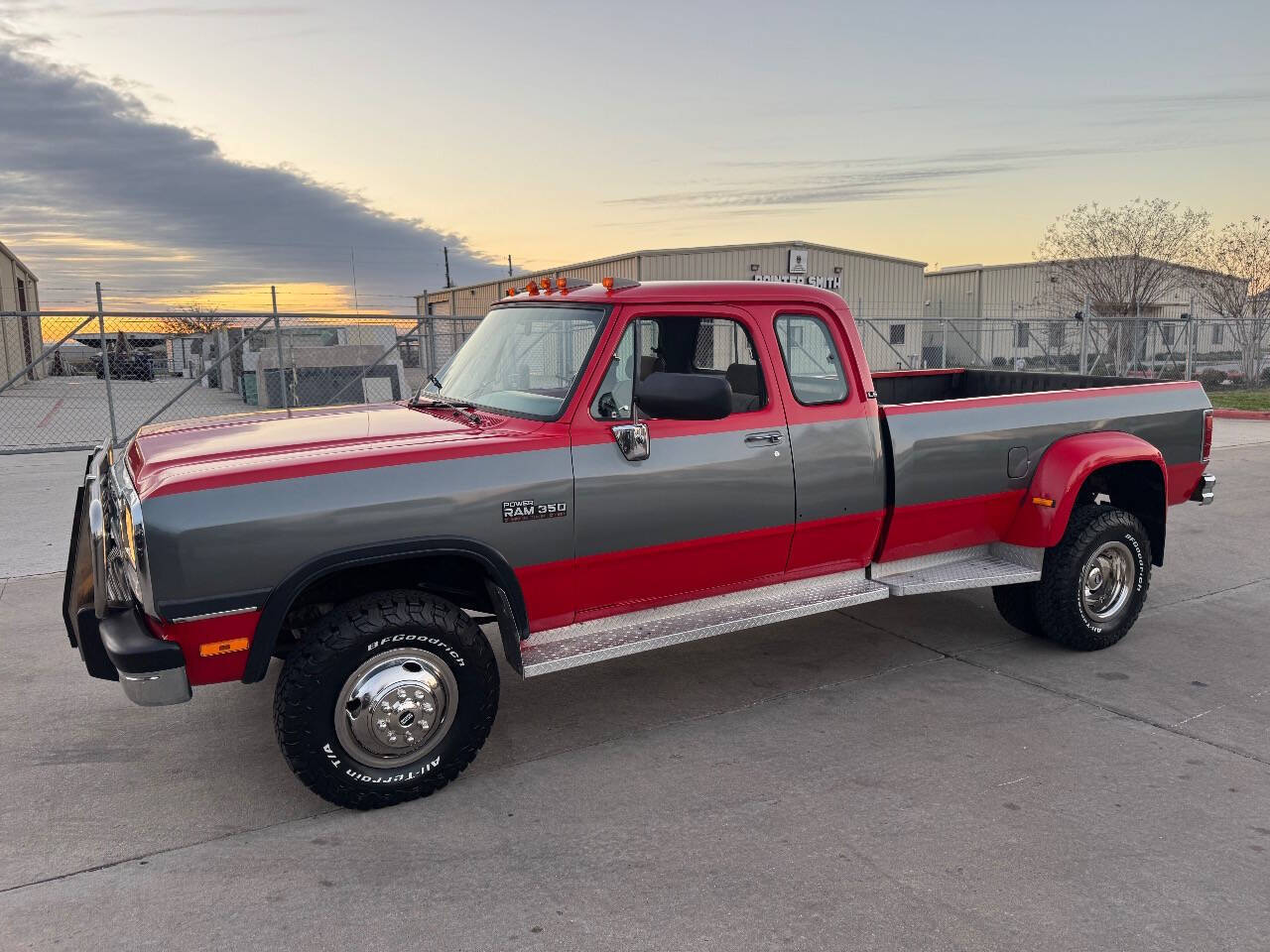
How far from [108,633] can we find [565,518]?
5.73ft

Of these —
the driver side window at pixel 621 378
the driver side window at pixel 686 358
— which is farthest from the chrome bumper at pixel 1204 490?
the driver side window at pixel 621 378

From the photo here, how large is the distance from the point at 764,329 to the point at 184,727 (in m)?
3.37

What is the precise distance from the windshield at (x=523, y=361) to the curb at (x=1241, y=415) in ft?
55.6

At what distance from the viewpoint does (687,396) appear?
3.91 m

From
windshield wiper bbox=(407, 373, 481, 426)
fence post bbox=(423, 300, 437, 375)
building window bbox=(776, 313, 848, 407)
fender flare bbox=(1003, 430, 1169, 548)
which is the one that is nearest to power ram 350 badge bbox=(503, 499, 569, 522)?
windshield wiper bbox=(407, 373, 481, 426)

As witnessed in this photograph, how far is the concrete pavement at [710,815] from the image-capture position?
309cm

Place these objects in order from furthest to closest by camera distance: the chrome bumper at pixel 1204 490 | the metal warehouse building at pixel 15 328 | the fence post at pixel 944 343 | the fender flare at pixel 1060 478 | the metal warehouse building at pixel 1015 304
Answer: the metal warehouse building at pixel 1015 304 → the metal warehouse building at pixel 15 328 → the fence post at pixel 944 343 → the chrome bumper at pixel 1204 490 → the fender flare at pixel 1060 478

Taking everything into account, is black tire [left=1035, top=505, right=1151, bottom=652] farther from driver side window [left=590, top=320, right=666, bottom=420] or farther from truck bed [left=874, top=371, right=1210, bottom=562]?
driver side window [left=590, top=320, right=666, bottom=420]

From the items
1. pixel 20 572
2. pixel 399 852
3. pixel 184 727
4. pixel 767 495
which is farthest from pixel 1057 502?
pixel 20 572

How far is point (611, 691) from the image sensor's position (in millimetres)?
Result: 5016

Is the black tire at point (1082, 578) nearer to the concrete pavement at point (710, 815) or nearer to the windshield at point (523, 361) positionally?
the concrete pavement at point (710, 815)

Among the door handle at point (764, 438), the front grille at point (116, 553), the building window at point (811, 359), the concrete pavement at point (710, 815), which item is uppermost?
the building window at point (811, 359)

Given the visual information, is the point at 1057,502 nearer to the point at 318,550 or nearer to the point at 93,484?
the point at 318,550

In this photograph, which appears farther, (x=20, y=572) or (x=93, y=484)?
(x=20, y=572)
